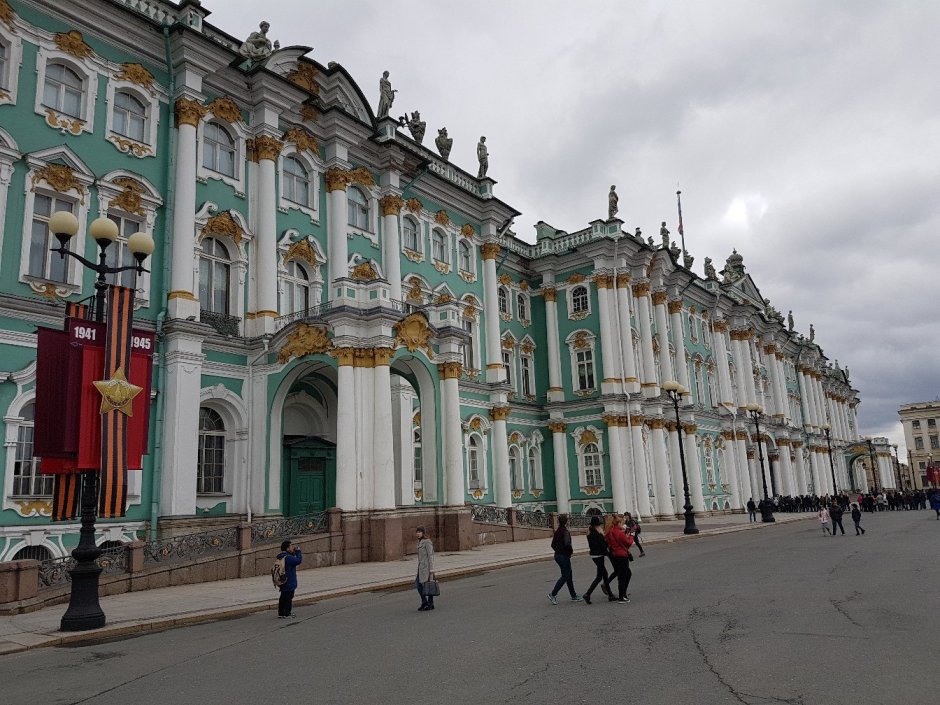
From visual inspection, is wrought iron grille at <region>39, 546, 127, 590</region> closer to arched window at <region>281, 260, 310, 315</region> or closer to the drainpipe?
the drainpipe

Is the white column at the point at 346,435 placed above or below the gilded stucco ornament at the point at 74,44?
below

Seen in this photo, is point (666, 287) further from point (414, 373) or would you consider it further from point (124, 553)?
point (124, 553)

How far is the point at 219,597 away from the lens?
1516 cm

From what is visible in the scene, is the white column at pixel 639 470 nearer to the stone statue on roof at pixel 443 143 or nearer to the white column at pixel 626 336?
the white column at pixel 626 336

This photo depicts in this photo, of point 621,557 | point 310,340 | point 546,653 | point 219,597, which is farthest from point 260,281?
point 546,653

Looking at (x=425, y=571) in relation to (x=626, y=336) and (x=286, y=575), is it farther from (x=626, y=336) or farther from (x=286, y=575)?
(x=626, y=336)

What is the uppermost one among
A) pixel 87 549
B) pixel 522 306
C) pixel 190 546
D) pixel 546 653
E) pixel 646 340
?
pixel 522 306

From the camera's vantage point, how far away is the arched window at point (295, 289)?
87.2 feet

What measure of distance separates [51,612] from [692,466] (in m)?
39.7

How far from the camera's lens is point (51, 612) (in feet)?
46.0

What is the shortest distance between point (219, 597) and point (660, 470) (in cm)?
3163

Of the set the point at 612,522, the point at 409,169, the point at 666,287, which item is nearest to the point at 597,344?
the point at 666,287

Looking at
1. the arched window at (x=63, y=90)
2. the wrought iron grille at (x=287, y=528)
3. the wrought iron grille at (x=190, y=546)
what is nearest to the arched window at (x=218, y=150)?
the arched window at (x=63, y=90)

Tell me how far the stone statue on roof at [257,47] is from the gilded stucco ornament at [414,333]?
1097cm
